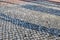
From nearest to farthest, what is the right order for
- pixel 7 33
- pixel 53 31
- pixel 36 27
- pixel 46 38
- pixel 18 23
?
pixel 46 38 < pixel 7 33 < pixel 53 31 < pixel 36 27 < pixel 18 23

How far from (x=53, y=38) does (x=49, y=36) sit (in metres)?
0.23

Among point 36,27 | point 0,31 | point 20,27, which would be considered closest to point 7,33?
point 0,31

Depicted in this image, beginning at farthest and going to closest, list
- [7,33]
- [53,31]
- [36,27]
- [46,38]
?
1. [36,27]
2. [53,31]
3. [7,33]
4. [46,38]

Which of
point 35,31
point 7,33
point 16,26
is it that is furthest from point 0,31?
point 35,31

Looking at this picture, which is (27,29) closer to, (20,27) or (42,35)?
(20,27)

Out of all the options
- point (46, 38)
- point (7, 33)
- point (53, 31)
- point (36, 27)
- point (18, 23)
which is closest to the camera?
point (46, 38)

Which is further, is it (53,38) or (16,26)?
(16,26)

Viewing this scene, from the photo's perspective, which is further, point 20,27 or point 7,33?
point 20,27

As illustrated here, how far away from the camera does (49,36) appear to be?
20.5 feet

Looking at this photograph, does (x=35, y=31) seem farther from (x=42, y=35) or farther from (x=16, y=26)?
(x=16, y=26)

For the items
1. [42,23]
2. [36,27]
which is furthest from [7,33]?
[42,23]

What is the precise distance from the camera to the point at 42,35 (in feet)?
20.7

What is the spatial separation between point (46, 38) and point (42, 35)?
34 cm

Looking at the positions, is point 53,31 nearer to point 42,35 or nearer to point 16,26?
point 42,35
